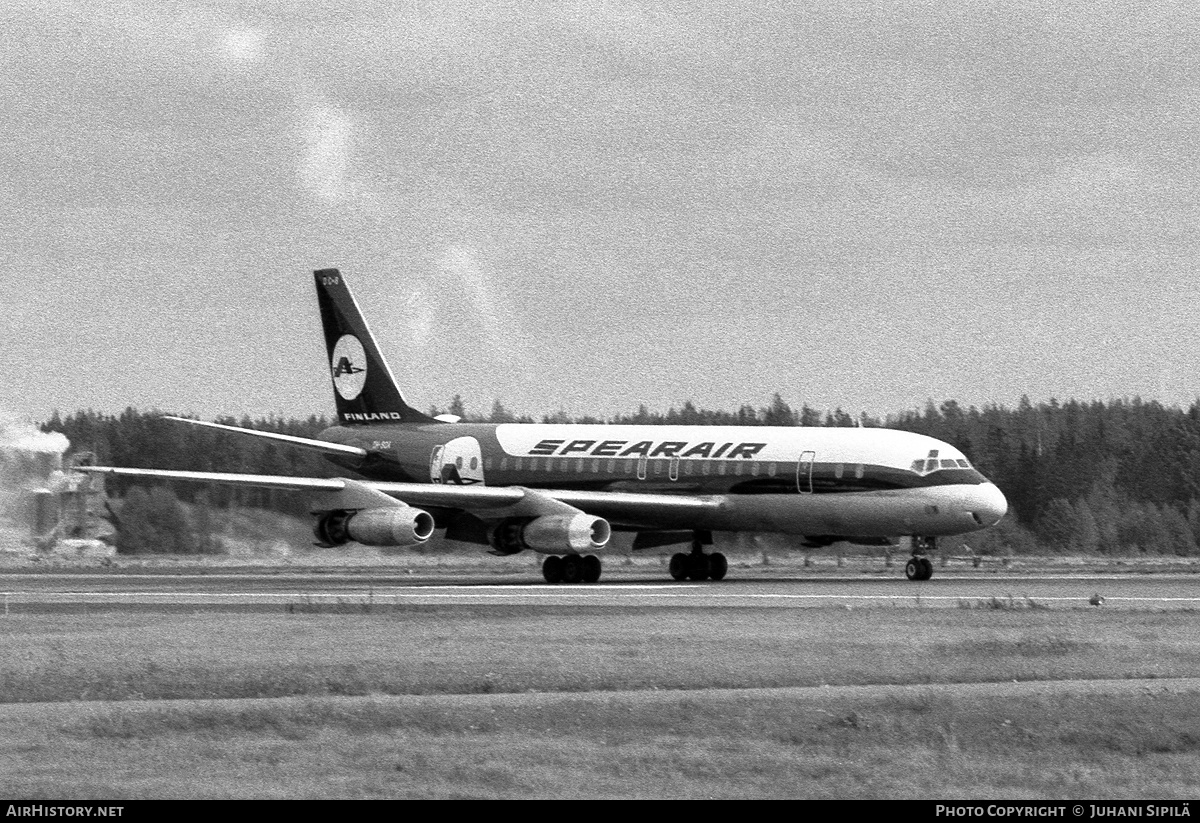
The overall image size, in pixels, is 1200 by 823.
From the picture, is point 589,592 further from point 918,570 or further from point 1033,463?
point 1033,463

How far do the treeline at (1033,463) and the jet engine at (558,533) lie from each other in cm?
1772

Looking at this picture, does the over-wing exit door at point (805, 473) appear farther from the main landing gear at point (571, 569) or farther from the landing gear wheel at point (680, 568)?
the main landing gear at point (571, 569)

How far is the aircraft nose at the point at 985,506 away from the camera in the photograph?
152ft

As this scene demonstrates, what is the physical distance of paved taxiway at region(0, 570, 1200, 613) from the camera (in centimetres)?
3816

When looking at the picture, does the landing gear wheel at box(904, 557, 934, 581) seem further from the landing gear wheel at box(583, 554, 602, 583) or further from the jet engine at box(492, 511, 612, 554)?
the landing gear wheel at box(583, 554, 602, 583)

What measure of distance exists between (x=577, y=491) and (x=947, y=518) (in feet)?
33.9

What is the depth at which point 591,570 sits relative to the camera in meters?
49.0

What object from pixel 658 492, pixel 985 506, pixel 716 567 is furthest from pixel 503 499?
pixel 985 506

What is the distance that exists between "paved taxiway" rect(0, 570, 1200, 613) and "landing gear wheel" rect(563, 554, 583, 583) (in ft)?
2.64

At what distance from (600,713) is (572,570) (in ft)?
96.0

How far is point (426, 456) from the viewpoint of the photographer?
5534 cm

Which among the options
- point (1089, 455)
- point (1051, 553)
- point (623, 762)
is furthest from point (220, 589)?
Answer: point (1089, 455)

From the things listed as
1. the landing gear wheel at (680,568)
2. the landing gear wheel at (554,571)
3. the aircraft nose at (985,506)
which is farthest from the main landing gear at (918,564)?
the landing gear wheel at (554,571)
